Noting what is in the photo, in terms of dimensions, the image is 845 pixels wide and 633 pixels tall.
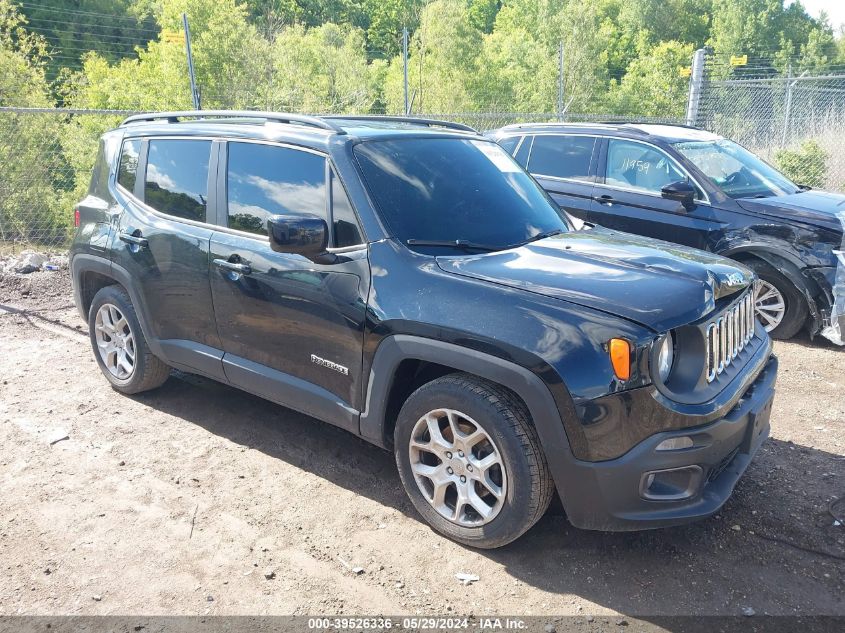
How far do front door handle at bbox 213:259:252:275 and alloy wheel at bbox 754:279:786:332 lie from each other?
15.4 ft

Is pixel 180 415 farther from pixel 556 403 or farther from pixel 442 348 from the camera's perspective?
pixel 556 403

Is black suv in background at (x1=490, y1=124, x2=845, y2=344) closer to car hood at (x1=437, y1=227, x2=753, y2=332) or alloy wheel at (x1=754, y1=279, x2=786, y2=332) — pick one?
alloy wheel at (x1=754, y1=279, x2=786, y2=332)

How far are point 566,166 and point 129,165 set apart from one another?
14.1 ft

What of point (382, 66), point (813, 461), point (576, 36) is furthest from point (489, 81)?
point (813, 461)

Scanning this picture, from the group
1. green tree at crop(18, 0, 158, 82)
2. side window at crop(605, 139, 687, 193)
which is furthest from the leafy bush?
green tree at crop(18, 0, 158, 82)

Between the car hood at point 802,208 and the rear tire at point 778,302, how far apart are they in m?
0.46

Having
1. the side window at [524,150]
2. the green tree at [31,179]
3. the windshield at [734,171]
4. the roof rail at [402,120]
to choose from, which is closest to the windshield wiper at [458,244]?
the roof rail at [402,120]

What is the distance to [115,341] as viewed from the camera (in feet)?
16.5

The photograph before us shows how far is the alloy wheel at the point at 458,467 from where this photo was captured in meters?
3.09

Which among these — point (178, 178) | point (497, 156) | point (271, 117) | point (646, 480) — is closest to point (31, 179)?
point (178, 178)

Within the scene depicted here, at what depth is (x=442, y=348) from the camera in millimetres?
3072

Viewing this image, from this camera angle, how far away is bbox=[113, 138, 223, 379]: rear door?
4215 mm

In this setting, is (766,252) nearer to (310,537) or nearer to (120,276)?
(310,537)

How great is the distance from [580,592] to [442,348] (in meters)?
1.19
